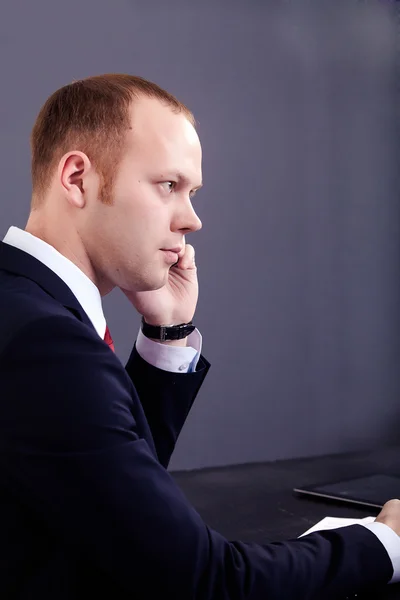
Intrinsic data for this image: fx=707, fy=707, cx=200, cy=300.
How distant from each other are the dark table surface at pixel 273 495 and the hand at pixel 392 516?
0.07 m

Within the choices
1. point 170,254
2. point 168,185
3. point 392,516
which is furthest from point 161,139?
point 392,516

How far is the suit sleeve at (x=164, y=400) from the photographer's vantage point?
1.26 metres

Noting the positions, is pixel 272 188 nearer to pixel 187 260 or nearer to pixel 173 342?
pixel 187 260

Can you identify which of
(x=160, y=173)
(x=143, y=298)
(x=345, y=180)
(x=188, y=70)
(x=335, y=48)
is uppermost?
(x=335, y=48)

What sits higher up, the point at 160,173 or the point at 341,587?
the point at 160,173

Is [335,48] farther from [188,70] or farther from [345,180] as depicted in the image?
[188,70]

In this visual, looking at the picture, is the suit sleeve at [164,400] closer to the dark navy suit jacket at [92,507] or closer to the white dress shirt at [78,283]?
the white dress shirt at [78,283]

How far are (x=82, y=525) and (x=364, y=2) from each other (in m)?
2.77

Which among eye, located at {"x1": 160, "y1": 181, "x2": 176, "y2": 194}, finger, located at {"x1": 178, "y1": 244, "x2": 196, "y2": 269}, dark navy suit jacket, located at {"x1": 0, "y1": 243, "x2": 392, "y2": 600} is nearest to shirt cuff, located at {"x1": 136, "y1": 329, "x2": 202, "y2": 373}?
finger, located at {"x1": 178, "y1": 244, "x2": 196, "y2": 269}

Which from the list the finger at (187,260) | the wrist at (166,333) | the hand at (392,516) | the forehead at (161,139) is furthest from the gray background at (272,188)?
the hand at (392,516)

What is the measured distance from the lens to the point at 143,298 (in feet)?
4.42

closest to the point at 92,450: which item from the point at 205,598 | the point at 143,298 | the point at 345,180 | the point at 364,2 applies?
the point at 205,598

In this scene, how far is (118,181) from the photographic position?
0.93 m

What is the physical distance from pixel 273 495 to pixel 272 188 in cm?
166
